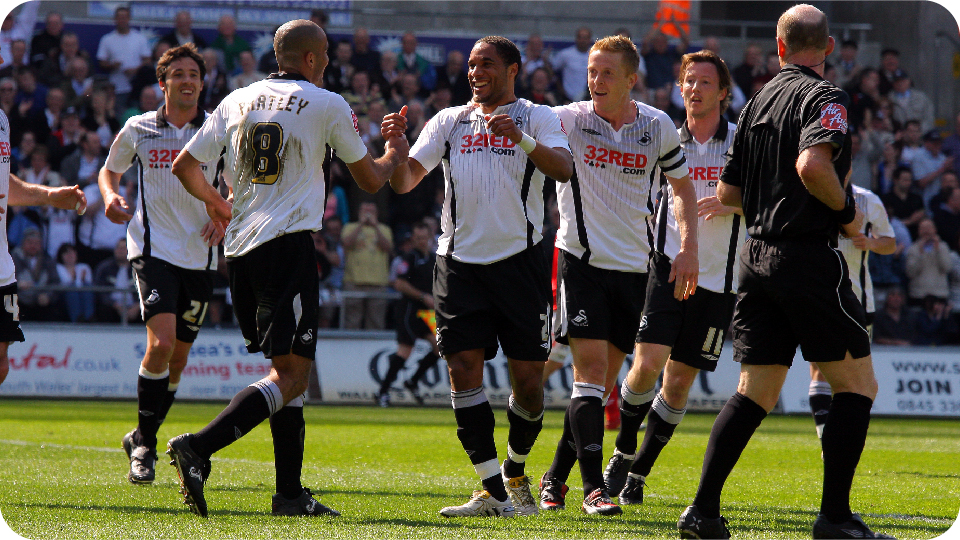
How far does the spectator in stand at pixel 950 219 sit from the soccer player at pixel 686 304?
11723 mm

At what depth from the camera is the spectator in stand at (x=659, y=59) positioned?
1884 centimetres

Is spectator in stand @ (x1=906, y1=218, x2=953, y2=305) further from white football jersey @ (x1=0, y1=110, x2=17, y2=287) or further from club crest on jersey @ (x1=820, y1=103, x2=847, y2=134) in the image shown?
white football jersey @ (x1=0, y1=110, x2=17, y2=287)

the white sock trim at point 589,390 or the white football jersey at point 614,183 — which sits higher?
the white football jersey at point 614,183

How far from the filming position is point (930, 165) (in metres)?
18.1

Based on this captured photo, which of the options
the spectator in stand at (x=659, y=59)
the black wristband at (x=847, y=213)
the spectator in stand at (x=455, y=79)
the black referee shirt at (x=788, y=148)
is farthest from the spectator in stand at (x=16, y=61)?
the black wristband at (x=847, y=213)

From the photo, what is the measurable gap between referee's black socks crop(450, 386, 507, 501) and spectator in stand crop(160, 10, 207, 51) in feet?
44.4

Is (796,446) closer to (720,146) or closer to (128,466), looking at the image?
(720,146)

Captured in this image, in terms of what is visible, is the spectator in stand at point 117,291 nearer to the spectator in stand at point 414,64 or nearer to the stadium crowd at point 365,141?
the stadium crowd at point 365,141

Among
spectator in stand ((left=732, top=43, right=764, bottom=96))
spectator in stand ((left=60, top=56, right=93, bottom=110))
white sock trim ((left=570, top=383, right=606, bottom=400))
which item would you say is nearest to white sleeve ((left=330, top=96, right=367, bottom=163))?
white sock trim ((left=570, top=383, right=606, bottom=400))

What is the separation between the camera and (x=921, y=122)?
62.8 feet

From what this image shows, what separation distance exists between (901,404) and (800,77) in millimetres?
11511

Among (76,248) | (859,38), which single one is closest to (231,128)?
(76,248)

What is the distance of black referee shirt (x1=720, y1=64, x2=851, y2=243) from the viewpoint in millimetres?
4309

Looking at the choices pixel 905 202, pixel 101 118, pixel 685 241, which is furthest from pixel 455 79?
pixel 685 241
